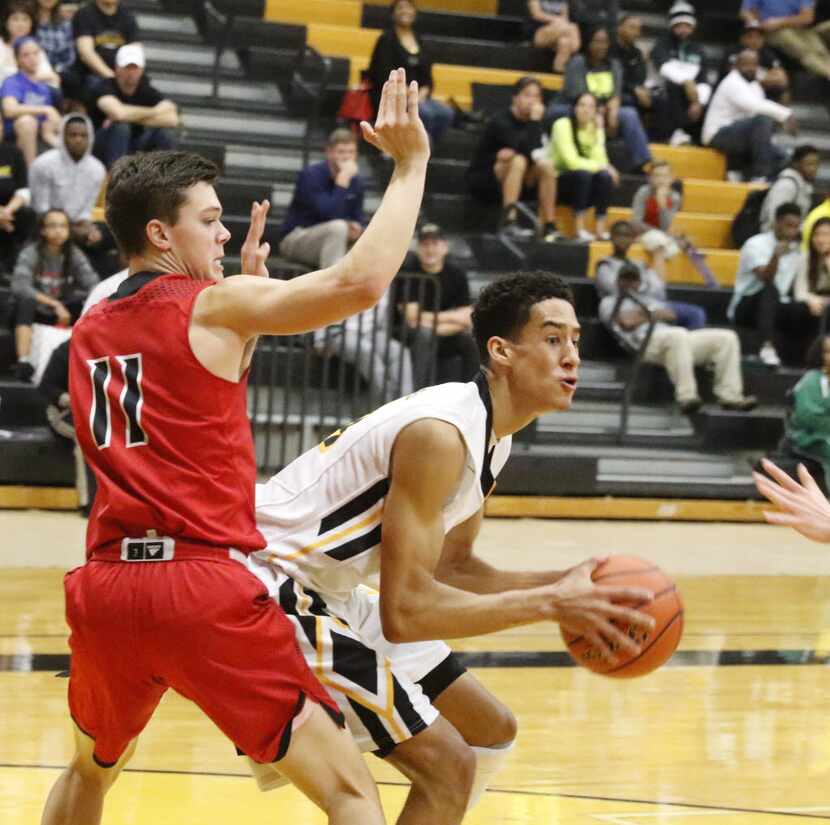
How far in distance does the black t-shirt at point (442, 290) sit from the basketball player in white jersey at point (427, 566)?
7.08 metres

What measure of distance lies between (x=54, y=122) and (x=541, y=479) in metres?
4.20

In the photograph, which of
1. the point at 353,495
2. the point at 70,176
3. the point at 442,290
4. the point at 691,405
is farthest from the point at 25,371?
the point at 353,495

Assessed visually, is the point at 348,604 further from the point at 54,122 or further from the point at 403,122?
the point at 54,122

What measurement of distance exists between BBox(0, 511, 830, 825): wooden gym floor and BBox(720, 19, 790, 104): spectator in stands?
7233mm

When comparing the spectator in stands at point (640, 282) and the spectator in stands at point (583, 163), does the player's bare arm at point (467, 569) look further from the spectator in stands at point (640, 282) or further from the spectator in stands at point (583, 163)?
the spectator in stands at point (583, 163)

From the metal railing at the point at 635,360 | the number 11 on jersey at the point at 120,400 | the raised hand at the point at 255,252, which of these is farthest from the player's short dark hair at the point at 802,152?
the number 11 on jersey at the point at 120,400

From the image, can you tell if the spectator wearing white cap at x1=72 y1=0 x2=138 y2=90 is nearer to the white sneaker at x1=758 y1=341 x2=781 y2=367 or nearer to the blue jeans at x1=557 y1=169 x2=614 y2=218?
the blue jeans at x1=557 y1=169 x2=614 y2=218

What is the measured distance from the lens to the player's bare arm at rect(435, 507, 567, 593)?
4.18 metres

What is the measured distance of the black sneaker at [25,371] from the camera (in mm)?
10812

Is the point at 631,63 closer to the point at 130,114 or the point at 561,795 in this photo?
the point at 130,114

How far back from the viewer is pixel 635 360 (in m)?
12.4

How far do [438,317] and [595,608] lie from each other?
7.76m

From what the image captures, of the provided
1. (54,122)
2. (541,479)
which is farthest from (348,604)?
(54,122)

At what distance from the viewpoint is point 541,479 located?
11.5 metres
